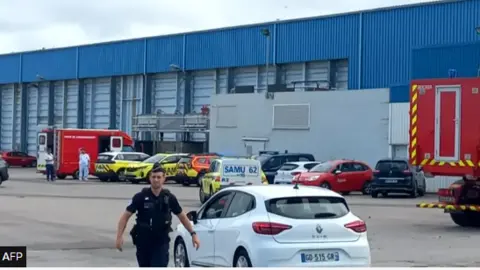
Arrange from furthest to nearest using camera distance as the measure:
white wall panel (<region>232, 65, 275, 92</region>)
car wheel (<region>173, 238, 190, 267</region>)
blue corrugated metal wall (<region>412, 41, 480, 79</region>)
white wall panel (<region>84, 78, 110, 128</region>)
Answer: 1. white wall panel (<region>84, 78, 110, 128</region>)
2. white wall panel (<region>232, 65, 275, 92</region>)
3. blue corrugated metal wall (<region>412, 41, 480, 79</region>)
4. car wheel (<region>173, 238, 190, 267</region>)

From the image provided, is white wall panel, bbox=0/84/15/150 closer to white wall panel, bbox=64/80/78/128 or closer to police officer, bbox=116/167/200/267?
white wall panel, bbox=64/80/78/128

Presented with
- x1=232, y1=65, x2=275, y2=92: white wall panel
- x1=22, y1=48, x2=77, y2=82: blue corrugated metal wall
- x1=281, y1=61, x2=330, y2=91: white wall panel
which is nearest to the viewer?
x1=281, y1=61, x2=330, y2=91: white wall panel

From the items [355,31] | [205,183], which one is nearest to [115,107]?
[355,31]

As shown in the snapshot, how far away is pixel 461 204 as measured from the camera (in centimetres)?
2177

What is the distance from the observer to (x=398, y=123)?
4322 centimetres

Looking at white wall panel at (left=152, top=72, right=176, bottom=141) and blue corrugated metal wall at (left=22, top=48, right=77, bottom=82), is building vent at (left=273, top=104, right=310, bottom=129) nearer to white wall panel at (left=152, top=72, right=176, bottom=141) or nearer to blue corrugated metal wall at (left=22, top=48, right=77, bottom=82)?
white wall panel at (left=152, top=72, right=176, bottom=141)

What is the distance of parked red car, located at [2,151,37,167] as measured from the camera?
224 ft

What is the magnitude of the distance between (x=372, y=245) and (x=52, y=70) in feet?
199

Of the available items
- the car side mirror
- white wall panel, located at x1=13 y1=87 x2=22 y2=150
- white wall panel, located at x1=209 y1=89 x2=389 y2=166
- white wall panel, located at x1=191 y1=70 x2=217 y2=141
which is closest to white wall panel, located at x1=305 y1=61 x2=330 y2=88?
white wall panel, located at x1=209 y1=89 x2=389 y2=166

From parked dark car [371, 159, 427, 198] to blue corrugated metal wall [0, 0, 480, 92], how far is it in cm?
1306

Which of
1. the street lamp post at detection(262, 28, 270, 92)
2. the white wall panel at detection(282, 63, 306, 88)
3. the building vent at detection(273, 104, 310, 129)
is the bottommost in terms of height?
the building vent at detection(273, 104, 310, 129)

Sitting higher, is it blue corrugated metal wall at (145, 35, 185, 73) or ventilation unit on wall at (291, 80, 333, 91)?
blue corrugated metal wall at (145, 35, 185, 73)

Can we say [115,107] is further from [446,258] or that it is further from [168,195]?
[168,195]

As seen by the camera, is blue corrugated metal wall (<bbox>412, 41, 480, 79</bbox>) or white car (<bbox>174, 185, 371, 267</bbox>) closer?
white car (<bbox>174, 185, 371, 267</bbox>)
